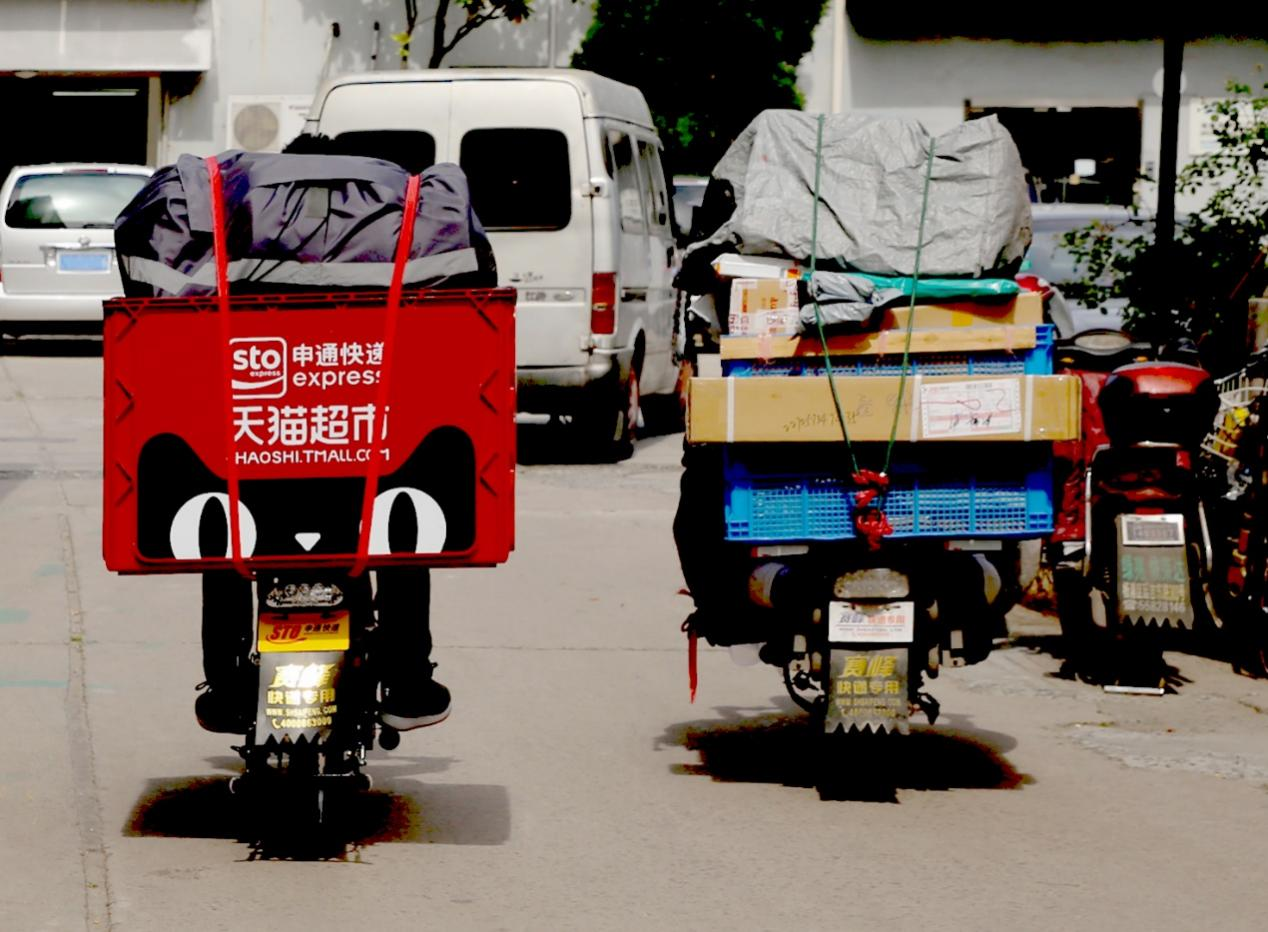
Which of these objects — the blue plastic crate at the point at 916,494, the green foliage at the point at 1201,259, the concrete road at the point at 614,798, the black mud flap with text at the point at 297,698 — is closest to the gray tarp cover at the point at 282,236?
the black mud flap with text at the point at 297,698

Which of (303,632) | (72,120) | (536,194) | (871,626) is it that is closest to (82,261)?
(536,194)

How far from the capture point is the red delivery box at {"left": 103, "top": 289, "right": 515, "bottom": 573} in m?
5.21

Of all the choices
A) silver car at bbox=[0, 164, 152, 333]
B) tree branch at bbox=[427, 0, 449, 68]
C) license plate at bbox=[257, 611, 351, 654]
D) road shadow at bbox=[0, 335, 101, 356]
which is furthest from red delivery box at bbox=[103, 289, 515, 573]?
tree branch at bbox=[427, 0, 449, 68]

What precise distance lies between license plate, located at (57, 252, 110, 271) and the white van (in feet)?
21.7

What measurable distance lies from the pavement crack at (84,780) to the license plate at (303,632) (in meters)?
0.70

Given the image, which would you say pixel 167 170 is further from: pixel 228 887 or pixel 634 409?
pixel 634 409

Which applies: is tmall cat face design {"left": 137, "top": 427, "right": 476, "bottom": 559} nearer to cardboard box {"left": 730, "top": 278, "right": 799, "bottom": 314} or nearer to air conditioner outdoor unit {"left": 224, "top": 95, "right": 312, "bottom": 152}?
cardboard box {"left": 730, "top": 278, "right": 799, "bottom": 314}

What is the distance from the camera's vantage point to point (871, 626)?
6.09 meters

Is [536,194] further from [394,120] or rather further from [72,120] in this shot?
[72,120]

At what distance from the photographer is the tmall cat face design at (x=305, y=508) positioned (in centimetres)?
523

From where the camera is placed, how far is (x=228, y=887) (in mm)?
5219

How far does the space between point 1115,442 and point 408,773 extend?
2.89 metres

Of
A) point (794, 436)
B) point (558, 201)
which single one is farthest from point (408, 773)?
point (558, 201)

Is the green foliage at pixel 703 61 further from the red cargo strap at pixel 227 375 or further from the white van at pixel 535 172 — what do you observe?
the red cargo strap at pixel 227 375
